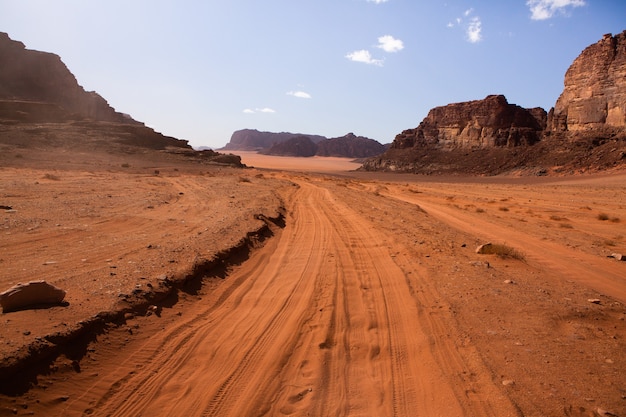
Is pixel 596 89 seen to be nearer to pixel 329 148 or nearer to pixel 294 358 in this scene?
pixel 294 358

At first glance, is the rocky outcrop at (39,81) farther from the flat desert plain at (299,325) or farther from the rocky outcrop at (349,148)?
the rocky outcrop at (349,148)

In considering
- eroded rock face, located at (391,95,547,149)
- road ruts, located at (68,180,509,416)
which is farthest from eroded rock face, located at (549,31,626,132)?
road ruts, located at (68,180,509,416)

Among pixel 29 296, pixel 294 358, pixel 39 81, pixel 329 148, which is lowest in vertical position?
pixel 294 358

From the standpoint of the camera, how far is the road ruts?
3.46m

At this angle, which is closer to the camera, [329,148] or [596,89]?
[596,89]

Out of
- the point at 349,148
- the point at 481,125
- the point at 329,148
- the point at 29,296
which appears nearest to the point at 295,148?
the point at 329,148

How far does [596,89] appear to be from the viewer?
179 ft

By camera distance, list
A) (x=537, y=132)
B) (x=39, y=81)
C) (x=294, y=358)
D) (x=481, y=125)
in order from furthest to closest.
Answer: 1. (x=481, y=125)
2. (x=39, y=81)
3. (x=537, y=132)
4. (x=294, y=358)

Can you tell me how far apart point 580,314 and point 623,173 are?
46.7 metres

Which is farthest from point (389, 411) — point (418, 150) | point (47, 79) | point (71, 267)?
point (47, 79)

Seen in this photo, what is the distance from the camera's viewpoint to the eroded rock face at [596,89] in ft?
170

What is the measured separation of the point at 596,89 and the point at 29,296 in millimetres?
67144

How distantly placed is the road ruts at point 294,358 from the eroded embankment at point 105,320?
1.42 ft

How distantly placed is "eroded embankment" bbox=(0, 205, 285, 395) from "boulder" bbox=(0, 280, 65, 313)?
1.98ft
